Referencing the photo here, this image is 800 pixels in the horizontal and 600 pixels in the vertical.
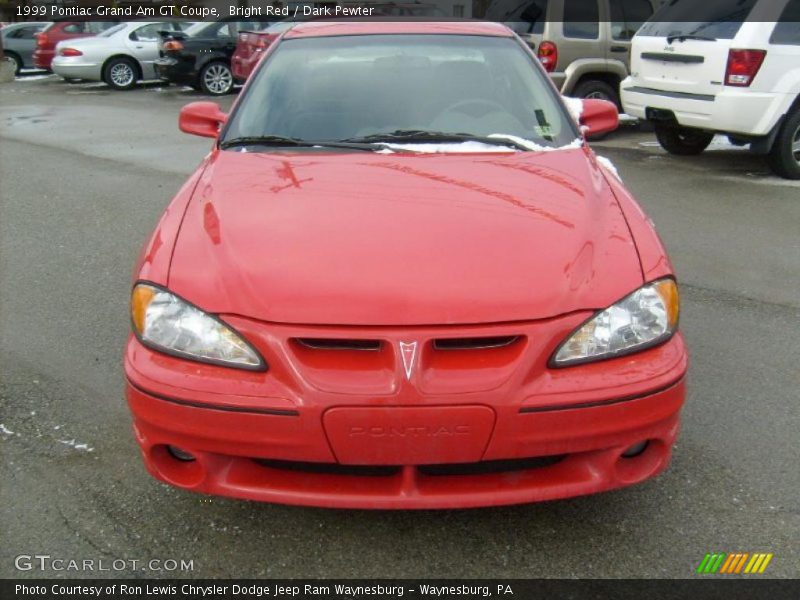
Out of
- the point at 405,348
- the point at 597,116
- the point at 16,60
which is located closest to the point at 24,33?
the point at 16,60

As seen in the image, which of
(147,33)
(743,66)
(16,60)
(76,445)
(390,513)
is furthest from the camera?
(16,60)

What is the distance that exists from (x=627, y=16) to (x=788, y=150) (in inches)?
153

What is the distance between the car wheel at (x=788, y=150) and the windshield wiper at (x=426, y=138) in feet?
17.4

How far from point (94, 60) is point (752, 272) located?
56.0 feet

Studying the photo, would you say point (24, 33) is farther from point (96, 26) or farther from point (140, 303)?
point (140, 303)

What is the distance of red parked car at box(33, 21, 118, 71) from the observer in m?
20.5

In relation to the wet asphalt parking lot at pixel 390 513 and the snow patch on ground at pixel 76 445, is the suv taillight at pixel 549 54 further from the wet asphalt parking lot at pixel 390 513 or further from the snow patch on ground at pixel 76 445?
the snow patch on ground at pixel 76 445

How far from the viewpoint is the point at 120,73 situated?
1872cm

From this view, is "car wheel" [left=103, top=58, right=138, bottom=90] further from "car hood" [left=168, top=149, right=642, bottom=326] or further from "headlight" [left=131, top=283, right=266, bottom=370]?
"headlight" [left=131, top=283, right=266, bottom=370]

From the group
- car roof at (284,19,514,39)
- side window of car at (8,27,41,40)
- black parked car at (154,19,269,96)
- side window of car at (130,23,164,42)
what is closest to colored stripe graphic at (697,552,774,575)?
car roof at (284,19,514,39)

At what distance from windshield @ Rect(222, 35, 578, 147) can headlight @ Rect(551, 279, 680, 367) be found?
3.91 feet

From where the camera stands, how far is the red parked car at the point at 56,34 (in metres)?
20.5

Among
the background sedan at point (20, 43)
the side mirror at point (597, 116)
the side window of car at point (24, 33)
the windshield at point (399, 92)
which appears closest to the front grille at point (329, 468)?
the windshield at point (399, 92)
